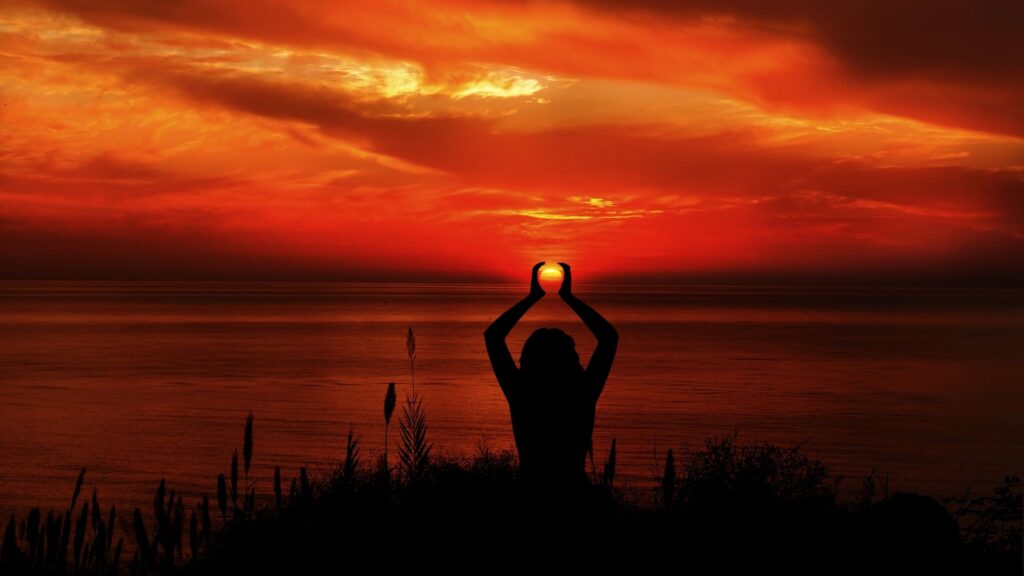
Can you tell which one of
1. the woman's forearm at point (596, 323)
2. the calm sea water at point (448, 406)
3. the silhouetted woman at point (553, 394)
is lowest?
the calm sea water at point (448, 406)

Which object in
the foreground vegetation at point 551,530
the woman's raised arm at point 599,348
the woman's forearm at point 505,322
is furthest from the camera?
the foreground vegetation at point 551,530

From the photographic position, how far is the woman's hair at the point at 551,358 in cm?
693

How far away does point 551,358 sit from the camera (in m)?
6.95

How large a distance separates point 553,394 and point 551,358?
0.86ft

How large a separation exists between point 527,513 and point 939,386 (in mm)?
40381

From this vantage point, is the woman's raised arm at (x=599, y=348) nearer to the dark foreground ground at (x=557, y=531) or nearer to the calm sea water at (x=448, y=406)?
the dark foreground ground at (x=557, y=531)

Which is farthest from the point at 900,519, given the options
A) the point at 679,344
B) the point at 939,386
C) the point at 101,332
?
the point at 101,332

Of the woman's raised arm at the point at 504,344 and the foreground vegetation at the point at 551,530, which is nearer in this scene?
the woman's raised arm at the point at 504,344

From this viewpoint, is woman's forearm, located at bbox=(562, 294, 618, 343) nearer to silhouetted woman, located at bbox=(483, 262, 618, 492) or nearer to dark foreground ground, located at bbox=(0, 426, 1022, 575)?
silhouetted woman, located at bbox=(483, 262, 618, 492)

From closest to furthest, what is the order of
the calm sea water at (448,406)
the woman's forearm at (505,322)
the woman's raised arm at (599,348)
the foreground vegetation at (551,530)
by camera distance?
the woman's raised arm at (599,348), the woman's forearm at (505,322), the foreground vegetation at (551,530), the calm sea water at (448,406)

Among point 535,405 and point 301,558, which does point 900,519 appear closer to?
point 535,405

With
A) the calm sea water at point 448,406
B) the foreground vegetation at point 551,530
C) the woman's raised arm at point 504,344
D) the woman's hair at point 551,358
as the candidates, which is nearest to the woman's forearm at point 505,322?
the woman's raised arm at point 504,344

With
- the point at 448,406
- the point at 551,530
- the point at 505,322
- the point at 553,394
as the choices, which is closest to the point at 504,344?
the point at 505,322

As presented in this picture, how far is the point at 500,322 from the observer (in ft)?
23.4
